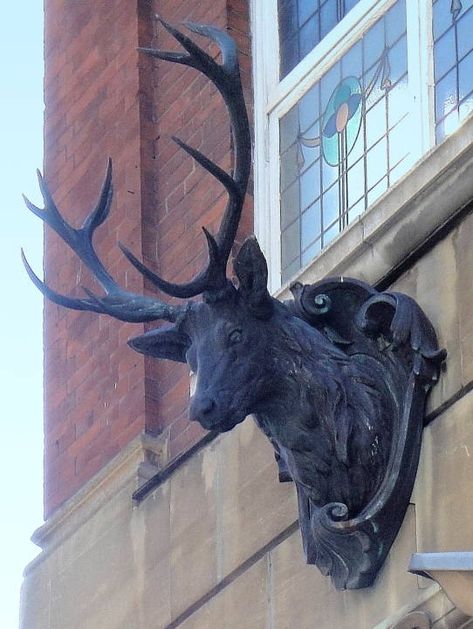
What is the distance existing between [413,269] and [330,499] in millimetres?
942

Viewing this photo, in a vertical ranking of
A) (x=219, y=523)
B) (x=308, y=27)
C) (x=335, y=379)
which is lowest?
(x=219, y=523)

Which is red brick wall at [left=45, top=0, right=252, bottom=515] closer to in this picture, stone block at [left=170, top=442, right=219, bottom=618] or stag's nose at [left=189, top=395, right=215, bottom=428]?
stone block at [left=170, top=442, right=219, bottom=618]

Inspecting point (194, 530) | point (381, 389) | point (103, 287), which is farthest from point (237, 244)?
point (381, 389)

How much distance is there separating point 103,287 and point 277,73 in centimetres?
211

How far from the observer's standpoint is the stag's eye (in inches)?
308

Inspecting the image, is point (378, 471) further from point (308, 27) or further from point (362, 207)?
point (308, 27)

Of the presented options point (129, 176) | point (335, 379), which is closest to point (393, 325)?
point (335, 379)

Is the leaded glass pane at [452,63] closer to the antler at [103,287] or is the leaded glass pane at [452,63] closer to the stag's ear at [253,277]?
the stag's ear at [253,277]

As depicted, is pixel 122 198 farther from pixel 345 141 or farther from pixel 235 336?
pixel 235 336

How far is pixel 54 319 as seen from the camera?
36.2ft

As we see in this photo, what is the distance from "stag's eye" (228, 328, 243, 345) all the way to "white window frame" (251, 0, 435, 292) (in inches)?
55.4

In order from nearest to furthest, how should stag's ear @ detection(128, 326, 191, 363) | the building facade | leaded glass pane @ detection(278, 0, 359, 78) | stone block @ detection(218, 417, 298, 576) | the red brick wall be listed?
1. the building facade
2. stag's ear @ detection(128, 326, 191, 363)
3. stone block @ detection(218, 417, 298, 576)
4. leaded glass pane @ detection(278, 0, 359, 78)
5. the red brick wall

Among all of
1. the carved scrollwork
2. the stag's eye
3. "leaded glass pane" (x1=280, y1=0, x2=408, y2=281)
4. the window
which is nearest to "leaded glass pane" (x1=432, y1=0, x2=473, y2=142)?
the window

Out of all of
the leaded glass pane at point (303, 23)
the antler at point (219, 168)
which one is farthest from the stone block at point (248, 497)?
the leaded glass pane at point (303, 23)
